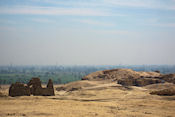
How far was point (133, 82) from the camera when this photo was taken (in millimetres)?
40656

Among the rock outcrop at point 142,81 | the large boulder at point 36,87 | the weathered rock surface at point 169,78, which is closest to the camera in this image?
the large boulder at point 36,87

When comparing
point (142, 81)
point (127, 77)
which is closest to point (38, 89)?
point (142, 81)

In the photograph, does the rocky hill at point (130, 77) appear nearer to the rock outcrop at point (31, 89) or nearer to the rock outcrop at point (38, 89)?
the rock outcrop at point (38, 89)

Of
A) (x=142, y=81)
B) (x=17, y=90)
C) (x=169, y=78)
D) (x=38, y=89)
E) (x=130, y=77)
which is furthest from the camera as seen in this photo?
(x=130, y=77)

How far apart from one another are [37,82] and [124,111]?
1226 centimetres

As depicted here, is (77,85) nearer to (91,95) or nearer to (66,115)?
(91,95)

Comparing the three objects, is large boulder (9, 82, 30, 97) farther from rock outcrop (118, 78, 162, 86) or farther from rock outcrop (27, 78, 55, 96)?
rock outcrop (118, 78, 162, 86)

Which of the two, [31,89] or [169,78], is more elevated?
[31,89]

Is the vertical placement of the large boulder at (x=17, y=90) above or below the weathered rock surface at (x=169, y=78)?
above

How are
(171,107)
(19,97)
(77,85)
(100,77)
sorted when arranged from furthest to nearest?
(100,77)
(77,85)
(19,97)
(171,107)

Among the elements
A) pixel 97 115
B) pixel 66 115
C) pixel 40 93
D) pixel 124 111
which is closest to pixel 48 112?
pixel 66 115

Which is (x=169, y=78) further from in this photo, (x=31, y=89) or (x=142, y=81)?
(x=31, y=89)

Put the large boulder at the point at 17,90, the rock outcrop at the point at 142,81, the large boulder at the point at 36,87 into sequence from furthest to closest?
1. the rock outcrop at the point at 142,81
2. the large boulder at the point at 36,87
3. the large boulder at the point at 17,90

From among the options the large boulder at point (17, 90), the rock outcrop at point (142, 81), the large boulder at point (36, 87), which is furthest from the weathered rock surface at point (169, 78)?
the large boulder at point (17, 90)
